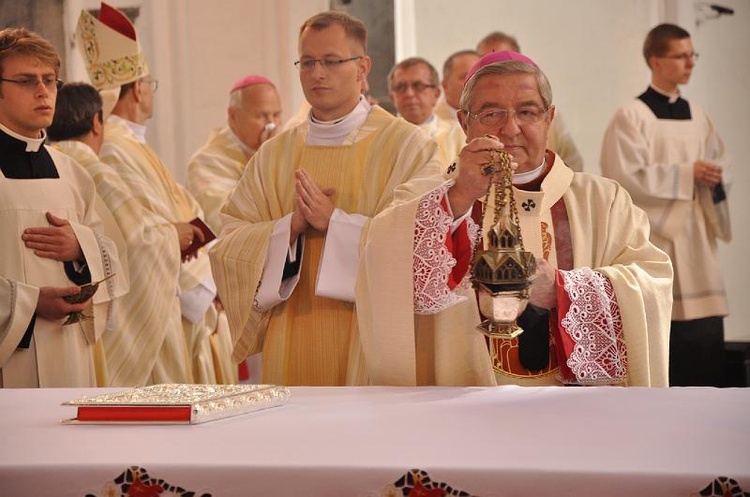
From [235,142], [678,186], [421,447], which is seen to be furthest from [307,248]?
[678,186]

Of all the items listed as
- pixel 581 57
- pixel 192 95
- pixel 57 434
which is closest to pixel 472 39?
pixel 581 57

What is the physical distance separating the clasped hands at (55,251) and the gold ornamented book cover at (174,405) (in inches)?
69.2

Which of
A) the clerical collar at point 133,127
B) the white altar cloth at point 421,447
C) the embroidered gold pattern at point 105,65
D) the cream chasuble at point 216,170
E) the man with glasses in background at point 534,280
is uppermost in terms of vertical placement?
the embroidered gold pattern at point 105,65

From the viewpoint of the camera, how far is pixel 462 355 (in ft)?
11.9

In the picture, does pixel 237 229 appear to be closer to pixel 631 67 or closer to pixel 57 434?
pixel 57 434

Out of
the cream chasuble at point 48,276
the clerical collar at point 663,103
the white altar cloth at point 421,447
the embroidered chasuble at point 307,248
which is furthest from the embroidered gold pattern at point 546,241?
the clerical collar at point 663,103

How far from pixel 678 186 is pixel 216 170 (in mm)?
2861

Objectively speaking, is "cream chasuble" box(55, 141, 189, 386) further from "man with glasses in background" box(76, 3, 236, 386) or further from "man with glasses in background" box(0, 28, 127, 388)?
"man with glasses in background" box(0, 28, 127, 388)

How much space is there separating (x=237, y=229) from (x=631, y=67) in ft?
19.4

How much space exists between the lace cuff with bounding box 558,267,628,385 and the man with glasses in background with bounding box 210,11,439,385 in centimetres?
108

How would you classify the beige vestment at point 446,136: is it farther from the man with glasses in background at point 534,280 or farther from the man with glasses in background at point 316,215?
the man with glasses in background at point 534,280

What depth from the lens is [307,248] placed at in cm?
466

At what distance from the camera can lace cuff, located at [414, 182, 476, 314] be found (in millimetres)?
3459

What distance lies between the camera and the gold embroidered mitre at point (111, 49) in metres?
6.77
